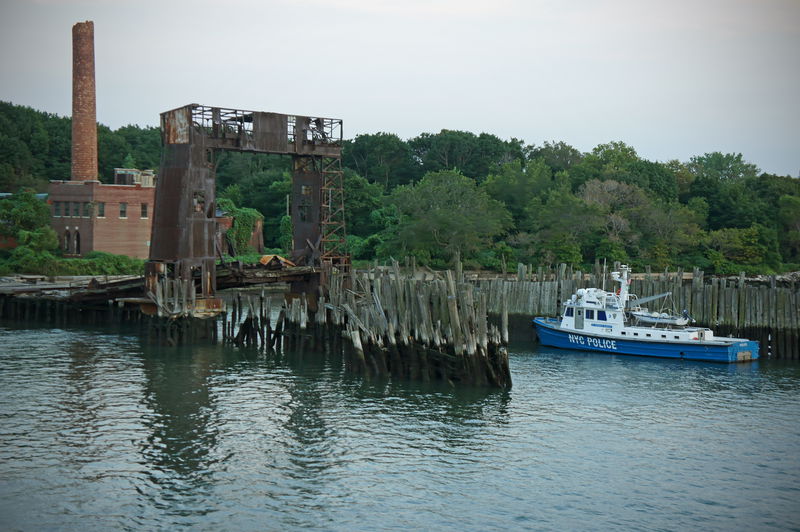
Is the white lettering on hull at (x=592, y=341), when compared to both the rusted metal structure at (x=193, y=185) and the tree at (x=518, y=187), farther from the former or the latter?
the tree at (x=518, y=187)

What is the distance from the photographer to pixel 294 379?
3650 cm

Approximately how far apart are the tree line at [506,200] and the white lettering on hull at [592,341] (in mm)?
18558

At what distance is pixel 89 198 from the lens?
7956cm

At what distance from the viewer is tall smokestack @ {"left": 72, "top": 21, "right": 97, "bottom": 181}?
81.4 m

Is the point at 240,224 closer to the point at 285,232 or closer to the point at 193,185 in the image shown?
the point at 285,232

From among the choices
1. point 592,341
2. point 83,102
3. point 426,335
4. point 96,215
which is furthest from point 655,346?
point 83,102

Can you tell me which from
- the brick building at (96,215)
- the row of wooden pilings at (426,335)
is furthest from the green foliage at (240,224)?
the row of wooden pilings at (426,335)

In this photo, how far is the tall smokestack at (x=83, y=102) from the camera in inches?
3206

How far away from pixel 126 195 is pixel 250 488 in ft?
212

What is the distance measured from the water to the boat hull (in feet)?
7.45

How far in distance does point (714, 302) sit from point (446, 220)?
30.7 m

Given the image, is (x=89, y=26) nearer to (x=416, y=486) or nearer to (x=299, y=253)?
(x=299, y=253)

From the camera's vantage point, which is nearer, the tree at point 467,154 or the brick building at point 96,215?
the brick building at point 96,215

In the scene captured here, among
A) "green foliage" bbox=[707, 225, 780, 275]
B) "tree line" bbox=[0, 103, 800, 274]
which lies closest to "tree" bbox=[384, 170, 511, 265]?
"tree line" bbox=[0, 103, 800, 274]
